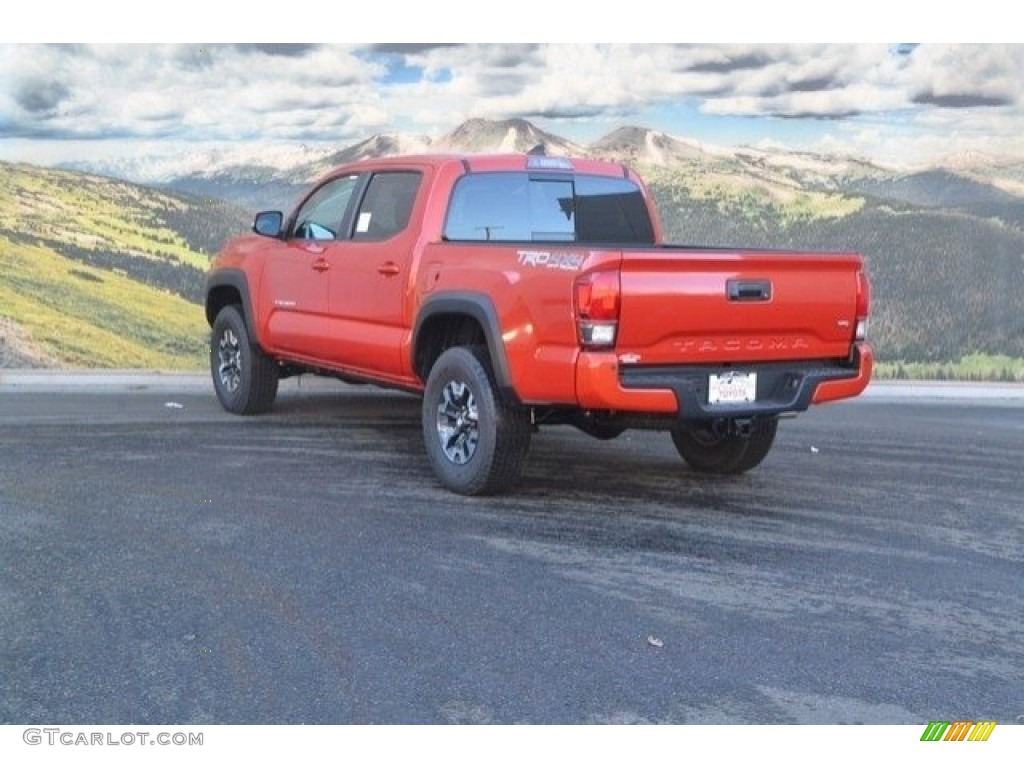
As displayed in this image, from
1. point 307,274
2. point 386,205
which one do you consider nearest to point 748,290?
point 386,205

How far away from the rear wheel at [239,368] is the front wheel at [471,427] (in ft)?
8.22

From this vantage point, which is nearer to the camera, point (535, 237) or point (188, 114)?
point (535, 237)

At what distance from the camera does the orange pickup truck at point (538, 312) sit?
19.0ft

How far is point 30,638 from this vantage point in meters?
4.35

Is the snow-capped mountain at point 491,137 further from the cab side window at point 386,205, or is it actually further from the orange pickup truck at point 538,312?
the cab side window at point 386,205

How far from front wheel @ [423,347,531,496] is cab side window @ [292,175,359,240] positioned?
1703 millimetres

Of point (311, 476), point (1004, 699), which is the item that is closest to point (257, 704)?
point (1004, 699)

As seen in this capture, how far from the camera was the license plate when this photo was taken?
6016mm

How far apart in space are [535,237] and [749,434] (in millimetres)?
1779

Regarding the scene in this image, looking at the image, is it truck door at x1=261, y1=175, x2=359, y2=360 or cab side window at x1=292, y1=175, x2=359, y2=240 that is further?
cab side window at x1=292, y1=175, x2=359, y2=240

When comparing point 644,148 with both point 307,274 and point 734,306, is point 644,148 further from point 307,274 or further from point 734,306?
point 734,306

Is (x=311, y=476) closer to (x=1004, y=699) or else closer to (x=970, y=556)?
(x=970, y=556)
